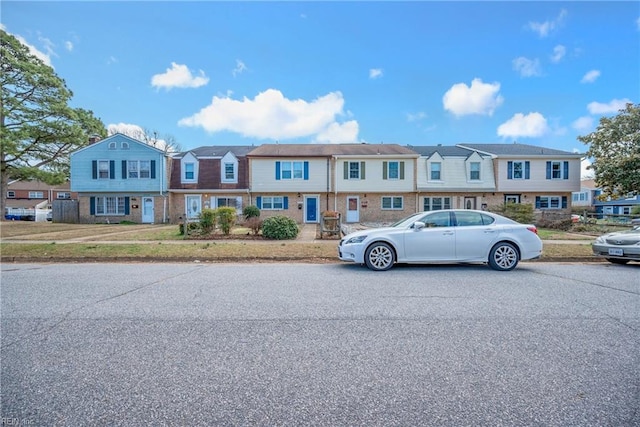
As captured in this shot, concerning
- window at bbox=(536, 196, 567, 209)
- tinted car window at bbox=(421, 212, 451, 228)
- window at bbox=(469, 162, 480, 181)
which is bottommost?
tinted car window at bbox=(421, 212, 451, 228)

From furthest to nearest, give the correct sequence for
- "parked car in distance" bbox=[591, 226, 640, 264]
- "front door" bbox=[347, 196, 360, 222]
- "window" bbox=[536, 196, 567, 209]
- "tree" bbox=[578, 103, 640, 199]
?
1. "window" bbox=[536, 196, 567, 209]
2. "front door" bbox=[347, 196, 360, 222]
3. "tree" bbox=[578, 103, 640, 199]
4. "parked car in distance" bbox=[591, 226, 640, 264]

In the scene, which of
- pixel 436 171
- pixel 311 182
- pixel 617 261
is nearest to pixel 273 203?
pixel 311 182

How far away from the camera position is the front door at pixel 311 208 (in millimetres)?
24484

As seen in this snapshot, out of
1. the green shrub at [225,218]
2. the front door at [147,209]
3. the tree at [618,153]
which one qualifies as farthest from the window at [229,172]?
the tree at [618,153]

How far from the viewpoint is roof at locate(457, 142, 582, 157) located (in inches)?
979

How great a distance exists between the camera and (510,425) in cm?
220

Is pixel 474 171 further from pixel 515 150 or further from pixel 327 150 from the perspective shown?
pixel 327 150

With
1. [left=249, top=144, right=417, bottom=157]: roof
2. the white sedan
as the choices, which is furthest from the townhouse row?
the white sedan

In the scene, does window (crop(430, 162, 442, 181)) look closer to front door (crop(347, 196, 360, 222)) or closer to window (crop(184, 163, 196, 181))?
front door (crop(347, 196, 360, 222))

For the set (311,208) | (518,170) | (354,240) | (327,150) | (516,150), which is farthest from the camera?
(516,150)

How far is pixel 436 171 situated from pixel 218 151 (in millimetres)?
17866

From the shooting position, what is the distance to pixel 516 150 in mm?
26172

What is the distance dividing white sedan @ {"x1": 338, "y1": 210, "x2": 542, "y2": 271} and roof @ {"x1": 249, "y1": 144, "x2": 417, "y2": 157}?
16.7 meters

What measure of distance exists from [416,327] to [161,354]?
9.50 ft
